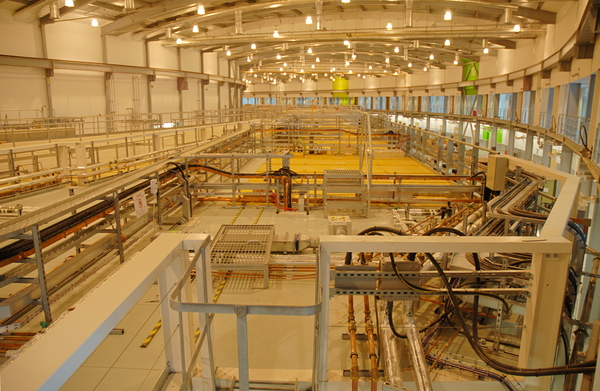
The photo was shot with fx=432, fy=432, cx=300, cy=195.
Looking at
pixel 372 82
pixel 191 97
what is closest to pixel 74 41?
pixel 191 97

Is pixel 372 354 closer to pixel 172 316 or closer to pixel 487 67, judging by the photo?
pixel 172 316

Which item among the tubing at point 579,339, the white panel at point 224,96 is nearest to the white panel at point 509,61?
the tubing at point 579,339

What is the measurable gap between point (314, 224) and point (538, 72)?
10.7 metres

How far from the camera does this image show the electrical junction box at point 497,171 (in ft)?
18.1

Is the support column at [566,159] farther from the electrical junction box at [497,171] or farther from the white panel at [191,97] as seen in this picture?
the white panel at [191,97]

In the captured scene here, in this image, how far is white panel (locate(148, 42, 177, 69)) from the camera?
20.4 m

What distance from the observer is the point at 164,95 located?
73.2ft

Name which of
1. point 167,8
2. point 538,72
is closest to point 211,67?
point 167,8

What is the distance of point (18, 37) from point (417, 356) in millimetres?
16337

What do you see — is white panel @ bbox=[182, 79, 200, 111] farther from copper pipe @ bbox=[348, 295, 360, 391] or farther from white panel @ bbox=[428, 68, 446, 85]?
copper pipe @ bbox=[348, 295, 360, 391]

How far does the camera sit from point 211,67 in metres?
26.3

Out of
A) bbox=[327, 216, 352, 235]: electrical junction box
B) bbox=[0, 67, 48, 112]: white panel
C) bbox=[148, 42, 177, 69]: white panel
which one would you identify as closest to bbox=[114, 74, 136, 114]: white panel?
bbox=[148, 42, 177, 69]: white panel

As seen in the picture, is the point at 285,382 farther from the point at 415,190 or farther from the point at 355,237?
the point at 415,190

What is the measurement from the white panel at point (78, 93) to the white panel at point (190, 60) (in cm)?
589
